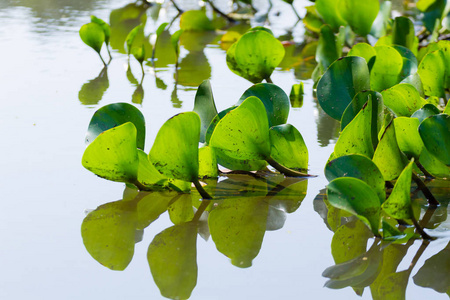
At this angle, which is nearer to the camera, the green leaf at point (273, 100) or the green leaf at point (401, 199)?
the green leaf at point (401, 199)

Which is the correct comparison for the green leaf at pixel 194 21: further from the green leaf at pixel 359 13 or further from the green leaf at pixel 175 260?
the green leaf at pixel 175 260

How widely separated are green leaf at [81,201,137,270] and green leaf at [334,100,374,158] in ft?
1.03

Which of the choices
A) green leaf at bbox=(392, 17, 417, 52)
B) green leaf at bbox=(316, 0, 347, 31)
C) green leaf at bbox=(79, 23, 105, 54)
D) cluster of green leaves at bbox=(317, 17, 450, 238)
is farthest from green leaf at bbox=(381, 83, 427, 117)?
green leaf at bbox=(79, 23, 105, 54)

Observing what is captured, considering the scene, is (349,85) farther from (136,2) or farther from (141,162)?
(136,2)

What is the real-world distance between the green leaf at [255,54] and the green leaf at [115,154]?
0.42m

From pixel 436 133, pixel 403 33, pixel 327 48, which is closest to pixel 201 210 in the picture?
pixel 436 133

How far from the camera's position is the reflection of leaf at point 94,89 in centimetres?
149

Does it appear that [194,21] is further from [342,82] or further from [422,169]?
[422,169]

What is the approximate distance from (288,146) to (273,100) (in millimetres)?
97

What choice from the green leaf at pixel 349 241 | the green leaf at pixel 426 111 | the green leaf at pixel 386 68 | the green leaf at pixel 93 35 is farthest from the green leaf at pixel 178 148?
the green leaf at pixel 93 35

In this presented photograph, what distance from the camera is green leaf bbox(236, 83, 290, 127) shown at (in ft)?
3.47

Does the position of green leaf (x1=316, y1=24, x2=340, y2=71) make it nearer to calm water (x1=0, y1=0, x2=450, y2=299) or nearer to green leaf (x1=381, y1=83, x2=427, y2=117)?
calm water (x1=0, y1=0, x2=450, y2=299)

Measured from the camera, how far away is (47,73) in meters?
1.73

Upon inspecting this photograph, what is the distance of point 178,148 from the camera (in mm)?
862
